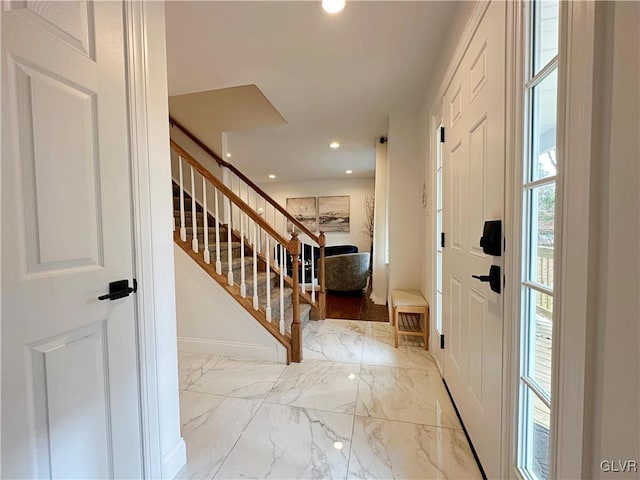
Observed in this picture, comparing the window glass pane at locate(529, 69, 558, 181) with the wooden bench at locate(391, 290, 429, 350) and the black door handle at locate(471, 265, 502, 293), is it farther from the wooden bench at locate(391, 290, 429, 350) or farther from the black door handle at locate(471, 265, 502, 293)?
the wooden bench at locate(391, 290, 429, 350)

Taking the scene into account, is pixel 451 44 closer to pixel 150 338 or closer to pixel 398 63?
pixel 398 63

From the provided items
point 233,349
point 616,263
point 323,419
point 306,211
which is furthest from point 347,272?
point 616,263

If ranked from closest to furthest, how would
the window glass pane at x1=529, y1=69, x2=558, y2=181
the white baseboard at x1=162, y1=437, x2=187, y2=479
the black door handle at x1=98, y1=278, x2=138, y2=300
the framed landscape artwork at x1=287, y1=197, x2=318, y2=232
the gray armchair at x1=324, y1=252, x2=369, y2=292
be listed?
1. the window glass pane at x1=529, y1=69, x2=558, y2=181
2. the black door handle at x1=98, y1=278, x2=138, y2=300
3. the white baseboard at x1=162, y1=437, x2=187, y2=479
4. the gray armchair at x1=324, y1=252, x2=369, y2=292
5. the framed landscape artwork at x1=287, y1=197, x2=318, y2=232

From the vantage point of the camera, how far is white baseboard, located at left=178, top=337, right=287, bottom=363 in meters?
2.28

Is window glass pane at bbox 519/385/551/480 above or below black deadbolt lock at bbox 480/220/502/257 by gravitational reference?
below

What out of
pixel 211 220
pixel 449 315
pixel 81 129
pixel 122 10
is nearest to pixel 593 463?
pixel 449 315

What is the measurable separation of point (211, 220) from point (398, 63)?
293 centimetres

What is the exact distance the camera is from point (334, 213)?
7078 mm

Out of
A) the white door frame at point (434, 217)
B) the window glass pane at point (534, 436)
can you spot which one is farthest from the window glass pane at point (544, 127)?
the white door frame at point (434, 217)

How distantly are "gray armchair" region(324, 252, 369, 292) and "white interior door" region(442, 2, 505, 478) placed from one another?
2.71 meters

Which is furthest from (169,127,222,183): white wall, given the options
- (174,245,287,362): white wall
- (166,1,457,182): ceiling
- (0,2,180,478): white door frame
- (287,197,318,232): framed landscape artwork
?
(287,197,318,232): framed landscape artwork

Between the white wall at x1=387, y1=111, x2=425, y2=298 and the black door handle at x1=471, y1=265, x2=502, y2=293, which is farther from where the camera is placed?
the white wall at x1=387, y1=111, x2=425, y2=298

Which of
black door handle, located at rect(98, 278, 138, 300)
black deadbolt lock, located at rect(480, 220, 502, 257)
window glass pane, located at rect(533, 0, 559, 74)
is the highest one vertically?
window glass pane, located at rect(533, 0, 559, 74)

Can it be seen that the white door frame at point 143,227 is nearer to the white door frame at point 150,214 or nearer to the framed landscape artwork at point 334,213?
the white door frame at point 150,214
